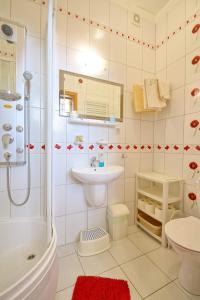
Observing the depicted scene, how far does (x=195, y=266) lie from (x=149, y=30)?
2558 mm

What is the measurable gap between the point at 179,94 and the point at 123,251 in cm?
177

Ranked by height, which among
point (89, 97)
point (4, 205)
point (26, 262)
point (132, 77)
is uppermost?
point (132, 77)

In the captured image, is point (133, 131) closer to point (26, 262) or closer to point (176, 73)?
point (176, 73)

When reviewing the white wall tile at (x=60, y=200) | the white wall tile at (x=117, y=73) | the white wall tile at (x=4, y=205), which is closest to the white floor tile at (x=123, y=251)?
the white wall tile at (x=60, y=200)

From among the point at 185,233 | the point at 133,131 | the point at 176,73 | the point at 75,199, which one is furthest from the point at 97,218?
the point at 176,73

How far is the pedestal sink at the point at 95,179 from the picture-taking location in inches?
49.3

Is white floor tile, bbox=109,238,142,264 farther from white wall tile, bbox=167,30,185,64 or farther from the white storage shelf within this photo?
white wall tile, bbox=167,30,185,64

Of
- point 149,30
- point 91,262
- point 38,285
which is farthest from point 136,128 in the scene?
point 38,285

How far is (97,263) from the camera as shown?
1.23 m

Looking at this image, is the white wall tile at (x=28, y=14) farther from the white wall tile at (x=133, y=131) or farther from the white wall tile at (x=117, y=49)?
the white wall tile at (x=133, y=131)

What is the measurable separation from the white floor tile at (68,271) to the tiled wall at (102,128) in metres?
0.21

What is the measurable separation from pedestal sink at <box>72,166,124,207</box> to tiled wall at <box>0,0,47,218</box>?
0.37 metres

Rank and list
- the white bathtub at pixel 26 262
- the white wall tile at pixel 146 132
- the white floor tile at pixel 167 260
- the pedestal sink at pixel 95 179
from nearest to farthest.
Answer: the white bathtub at pixel 26 262 < the white floor tile at pixel 167 260 < the pedestal sink at pixel 95 179 < the white wall tile at pixel 146 132

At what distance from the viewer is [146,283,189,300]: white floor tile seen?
0.94 metres
